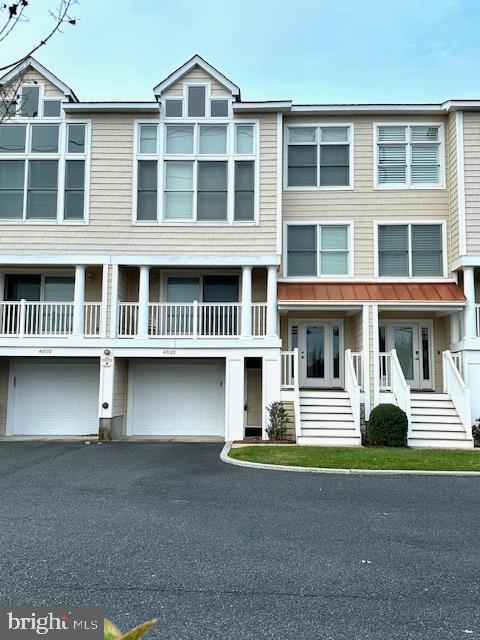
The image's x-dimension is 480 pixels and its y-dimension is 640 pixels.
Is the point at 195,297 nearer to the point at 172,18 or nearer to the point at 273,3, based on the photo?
the point at 273,3

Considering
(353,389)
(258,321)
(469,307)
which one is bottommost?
(353,389)

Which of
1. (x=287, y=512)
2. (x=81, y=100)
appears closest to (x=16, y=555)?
(x=287, y=512)

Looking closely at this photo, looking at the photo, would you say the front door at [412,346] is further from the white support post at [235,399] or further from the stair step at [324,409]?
the white support post at [235,399]

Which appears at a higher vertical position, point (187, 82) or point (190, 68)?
point (190, 68)

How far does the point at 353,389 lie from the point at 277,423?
2.18 meters

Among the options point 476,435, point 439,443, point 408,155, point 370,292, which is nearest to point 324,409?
point 439,443

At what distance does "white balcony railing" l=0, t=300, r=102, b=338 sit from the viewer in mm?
15062

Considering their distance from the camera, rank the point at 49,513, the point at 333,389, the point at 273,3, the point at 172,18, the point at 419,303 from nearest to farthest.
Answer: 1. the point at 172,18
2. the point at 49,513
3. the point at 273,3
4. the point at 419,303
5. the point at 333,389

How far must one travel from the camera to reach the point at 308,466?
9.85 m

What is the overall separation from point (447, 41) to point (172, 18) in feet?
44.8

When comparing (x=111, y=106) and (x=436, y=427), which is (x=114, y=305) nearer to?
(x=111, y=106)

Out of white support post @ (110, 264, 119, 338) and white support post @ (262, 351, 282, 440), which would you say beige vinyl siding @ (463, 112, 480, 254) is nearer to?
white support post @ (262, 351, 282, 440)

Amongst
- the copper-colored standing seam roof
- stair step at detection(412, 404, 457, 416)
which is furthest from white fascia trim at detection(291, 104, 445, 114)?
stair step at detection(412, 404, 457, 416)

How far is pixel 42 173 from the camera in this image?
15.5m
